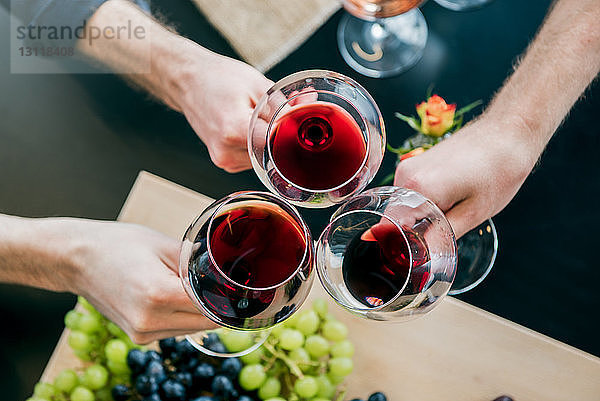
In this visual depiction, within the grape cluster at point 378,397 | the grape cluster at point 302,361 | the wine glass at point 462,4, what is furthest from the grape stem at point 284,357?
the wine glass at point 462,4

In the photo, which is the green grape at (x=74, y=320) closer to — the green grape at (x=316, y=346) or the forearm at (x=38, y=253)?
the forearm at (x=38, y=253)

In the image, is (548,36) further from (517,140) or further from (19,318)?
(19,318)

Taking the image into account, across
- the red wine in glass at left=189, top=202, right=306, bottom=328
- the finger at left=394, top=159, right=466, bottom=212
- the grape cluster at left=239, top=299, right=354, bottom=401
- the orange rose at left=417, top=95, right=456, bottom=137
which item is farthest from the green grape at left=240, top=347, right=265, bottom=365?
the orange rose at left=417, top=95, right=456, bottom=137

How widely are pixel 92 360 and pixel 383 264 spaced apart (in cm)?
51

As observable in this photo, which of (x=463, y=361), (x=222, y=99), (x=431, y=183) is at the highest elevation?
(x=222, y=99)

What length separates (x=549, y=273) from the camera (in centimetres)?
98

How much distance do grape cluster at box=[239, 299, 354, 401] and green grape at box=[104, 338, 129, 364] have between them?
7.0 inches

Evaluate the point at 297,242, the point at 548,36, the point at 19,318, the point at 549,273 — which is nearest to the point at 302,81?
the point at 297,242

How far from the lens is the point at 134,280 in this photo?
72 cm

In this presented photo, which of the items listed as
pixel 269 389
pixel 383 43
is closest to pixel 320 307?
pixel 269 389

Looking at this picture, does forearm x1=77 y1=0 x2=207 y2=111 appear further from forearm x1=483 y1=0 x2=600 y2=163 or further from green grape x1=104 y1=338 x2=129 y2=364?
forearm x1=483 y1=0 x2=600 y2=163

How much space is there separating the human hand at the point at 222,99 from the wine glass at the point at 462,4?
1.59 feet

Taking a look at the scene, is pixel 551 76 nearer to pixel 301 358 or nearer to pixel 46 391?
pixel 301 358

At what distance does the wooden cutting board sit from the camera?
2.84 ft
